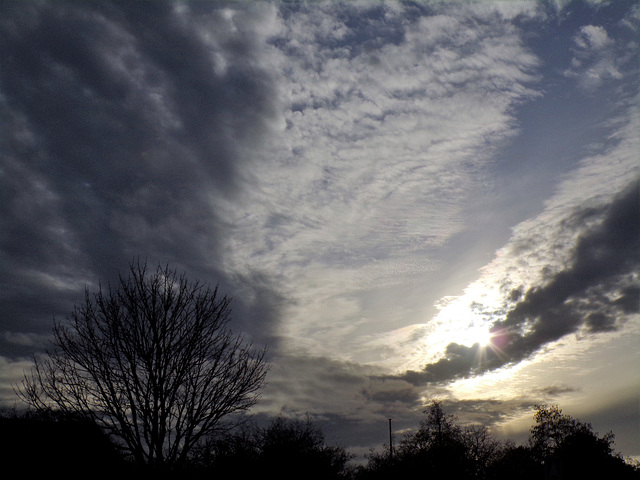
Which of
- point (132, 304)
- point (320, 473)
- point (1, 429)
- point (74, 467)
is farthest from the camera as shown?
point (320, 473)

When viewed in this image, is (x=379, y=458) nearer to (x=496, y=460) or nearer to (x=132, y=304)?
(x=496, y=460)

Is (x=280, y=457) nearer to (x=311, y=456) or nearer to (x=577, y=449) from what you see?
(x=311, y=456)

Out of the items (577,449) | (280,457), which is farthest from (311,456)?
(577,449)

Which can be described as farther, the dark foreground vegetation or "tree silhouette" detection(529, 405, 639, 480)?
"tree silhouette" detection(529, 405, 639, 480)

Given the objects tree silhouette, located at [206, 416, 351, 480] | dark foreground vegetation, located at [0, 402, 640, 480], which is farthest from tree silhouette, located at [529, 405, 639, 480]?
tree silhouette, located at [206, 416, 351, 480]

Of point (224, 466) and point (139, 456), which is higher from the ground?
point (139, 456)

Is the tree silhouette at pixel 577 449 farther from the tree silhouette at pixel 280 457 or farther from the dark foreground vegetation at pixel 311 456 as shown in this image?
the tree silhouette at pixel 280 457

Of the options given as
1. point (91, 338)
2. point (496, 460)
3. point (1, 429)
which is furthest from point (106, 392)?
point (496, 460)

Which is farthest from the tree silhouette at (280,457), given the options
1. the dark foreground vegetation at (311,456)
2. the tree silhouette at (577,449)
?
the tree silhouette at (577,449)

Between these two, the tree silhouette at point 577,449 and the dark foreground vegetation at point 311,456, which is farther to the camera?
the tree silhouette at point 577,449

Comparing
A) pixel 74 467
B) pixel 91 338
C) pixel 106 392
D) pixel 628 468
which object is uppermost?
pixel 91 338

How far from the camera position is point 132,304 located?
41.1 feet

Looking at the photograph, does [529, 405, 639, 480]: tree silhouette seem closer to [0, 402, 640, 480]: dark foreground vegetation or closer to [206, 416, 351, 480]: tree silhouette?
[0, 402, 640, 480]: dark foreground vegetation

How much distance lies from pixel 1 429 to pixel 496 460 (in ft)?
152
